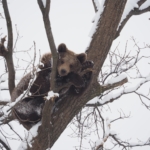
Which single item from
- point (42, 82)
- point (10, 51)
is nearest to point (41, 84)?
point (42, 82)

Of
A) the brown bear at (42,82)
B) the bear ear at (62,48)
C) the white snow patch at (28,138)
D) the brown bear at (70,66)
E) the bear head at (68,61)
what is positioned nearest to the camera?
the white snow patch at (28,138)

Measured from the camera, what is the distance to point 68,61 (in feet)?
16.8

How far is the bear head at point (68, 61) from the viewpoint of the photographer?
4.81 metres

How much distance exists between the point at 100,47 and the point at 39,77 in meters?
1.49

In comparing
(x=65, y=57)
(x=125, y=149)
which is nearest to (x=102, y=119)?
(x=125, y=149)

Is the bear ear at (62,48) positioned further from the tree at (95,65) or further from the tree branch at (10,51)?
the tree branch at (10,51)

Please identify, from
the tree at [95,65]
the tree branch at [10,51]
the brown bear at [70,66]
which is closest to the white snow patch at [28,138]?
the tree at [95,65]

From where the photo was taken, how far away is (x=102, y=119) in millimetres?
5535

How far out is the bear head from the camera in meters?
4.81

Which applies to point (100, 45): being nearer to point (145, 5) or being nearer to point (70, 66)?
point (70, 66)

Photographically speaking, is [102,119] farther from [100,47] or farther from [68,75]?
[100,47]

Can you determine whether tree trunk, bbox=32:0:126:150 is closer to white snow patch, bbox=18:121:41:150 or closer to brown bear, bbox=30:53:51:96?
white snow patch, bbox=18:121:41:150

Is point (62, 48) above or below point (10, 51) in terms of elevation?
above

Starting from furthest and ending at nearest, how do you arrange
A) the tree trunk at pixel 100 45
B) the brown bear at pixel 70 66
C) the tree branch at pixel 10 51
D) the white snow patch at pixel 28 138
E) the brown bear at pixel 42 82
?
the brown bear at pixel 42 82, the brown bear at pixel 70 66, the tree trunk at pixel 100 45, the white snow patch at pixel 28 138, the tree branch at pixel 10 51
